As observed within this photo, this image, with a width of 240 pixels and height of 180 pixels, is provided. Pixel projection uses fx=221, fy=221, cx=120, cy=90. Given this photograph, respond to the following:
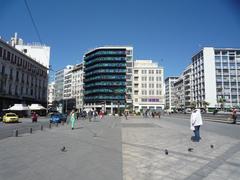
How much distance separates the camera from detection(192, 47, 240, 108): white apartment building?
330 ft

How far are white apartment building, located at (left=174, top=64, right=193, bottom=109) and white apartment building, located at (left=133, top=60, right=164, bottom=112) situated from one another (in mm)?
22282

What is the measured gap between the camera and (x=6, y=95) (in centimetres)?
4900

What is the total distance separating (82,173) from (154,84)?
10389 cm

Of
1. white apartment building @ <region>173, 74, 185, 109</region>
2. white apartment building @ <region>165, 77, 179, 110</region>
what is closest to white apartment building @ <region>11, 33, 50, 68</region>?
white apartment building @ <region>173, 74, 185, 109</region>

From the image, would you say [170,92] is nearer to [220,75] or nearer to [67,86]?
[220,75]

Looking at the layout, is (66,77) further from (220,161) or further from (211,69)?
(220,161)

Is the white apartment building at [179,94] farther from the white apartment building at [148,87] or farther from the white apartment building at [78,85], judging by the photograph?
the white apartment building at [78,85]

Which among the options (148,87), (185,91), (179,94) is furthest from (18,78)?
(179,94)

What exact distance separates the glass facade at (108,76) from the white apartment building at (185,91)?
133 feet

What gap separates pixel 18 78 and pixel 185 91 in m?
97.9

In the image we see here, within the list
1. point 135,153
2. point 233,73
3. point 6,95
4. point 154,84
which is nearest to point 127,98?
point 154,84

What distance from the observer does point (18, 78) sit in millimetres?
55250

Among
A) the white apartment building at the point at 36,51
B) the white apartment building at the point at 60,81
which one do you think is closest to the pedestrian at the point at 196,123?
the white apartment building at the point at 36,51

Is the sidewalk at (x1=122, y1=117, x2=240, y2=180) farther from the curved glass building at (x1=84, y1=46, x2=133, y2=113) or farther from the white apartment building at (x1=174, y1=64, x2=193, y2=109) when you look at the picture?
the white apartment building at (x1=174, y1=64, x2=193, y2=109)
